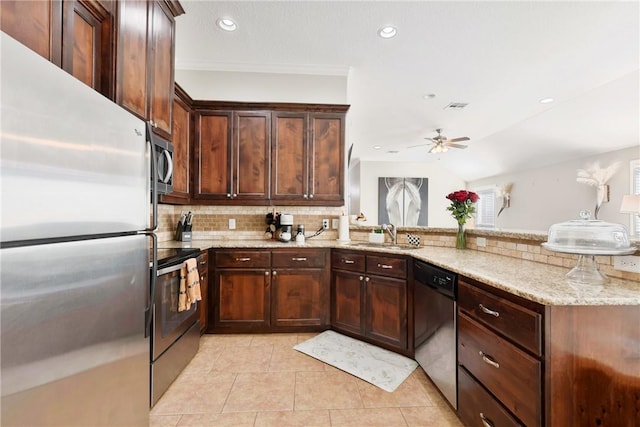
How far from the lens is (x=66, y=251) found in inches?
35.4

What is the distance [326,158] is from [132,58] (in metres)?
1.91

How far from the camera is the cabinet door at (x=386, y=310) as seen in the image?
7.47 feet

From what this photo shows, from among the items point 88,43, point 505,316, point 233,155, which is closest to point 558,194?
point 505,316

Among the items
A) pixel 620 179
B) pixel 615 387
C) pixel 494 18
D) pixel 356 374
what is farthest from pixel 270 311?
pixel 620 179

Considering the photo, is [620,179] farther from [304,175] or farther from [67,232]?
[67,232]

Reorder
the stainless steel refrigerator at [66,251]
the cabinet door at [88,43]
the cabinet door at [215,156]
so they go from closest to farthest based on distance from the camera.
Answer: the stainless steel refrigerator at [66,251] → the cabinet door at [88,43] → the cabinet door at [215,156]

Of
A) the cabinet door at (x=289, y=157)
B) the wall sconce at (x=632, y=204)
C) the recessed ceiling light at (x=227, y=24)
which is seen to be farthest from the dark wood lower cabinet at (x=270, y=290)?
the wall sconce at (x=632, y=204)

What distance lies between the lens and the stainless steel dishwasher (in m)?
1.66

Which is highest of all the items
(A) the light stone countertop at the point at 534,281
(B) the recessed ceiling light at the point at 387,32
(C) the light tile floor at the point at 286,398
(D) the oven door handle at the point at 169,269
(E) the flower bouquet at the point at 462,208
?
(B) the recessed ceiling light at the point at 387,32

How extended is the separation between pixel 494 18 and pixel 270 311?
330 centimetres

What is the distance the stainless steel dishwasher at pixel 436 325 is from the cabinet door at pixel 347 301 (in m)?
0.56

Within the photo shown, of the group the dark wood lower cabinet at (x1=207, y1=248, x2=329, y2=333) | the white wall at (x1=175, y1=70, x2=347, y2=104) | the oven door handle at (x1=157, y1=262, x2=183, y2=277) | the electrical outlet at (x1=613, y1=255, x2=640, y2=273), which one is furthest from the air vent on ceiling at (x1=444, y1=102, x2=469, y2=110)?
the oven door handle at (x1=157, y1=262, x2=183, y2=277)

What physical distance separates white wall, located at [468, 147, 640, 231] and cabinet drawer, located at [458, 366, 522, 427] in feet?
17.8

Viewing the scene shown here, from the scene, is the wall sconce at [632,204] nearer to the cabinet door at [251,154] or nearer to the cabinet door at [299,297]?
the cabinet door at [299,297]
